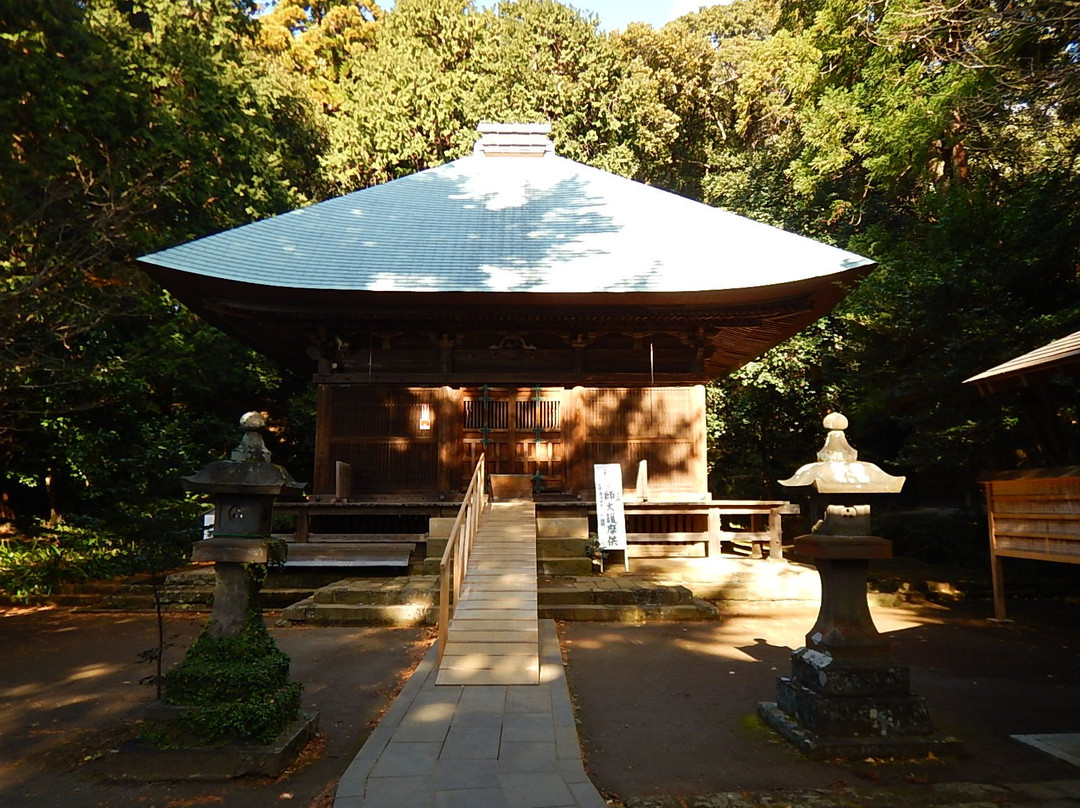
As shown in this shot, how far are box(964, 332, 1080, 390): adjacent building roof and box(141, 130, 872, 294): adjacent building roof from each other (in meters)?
3.45

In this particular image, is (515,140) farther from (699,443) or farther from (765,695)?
(765,695)

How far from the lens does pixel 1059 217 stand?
1043 centimetres

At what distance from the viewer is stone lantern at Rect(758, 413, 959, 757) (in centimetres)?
439

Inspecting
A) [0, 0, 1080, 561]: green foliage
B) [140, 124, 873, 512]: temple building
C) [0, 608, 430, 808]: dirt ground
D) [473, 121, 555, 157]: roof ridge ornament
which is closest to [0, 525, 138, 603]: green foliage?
[0, 0, 1080, 561]: green foliage

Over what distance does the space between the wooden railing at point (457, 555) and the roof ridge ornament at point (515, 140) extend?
11.1m

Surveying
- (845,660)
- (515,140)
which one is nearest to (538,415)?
(845,660)

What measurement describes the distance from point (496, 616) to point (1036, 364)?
6223 mm

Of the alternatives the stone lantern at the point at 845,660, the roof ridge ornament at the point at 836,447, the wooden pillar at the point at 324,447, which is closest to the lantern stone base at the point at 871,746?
the stone lantern at the point at 845,660

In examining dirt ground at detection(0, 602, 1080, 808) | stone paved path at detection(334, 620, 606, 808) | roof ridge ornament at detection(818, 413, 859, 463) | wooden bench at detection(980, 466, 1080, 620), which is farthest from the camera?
wooden bench at detection(980, 466, 1080, 620)

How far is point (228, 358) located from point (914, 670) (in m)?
16.1

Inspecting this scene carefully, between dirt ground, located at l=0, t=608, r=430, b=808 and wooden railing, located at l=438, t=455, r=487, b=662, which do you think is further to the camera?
wooden railing, located at l=438, t=455, r=487, b=662

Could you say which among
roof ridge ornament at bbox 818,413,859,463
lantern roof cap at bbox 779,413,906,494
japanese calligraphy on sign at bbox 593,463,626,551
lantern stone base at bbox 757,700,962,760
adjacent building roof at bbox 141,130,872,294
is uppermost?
adjacent building roof at bbox 141,130,872,294

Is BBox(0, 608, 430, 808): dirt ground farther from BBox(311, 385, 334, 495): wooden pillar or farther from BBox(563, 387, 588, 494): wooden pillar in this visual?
BBox(563, 387, 588, 494): wooden pillar

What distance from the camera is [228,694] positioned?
425 centimetres
